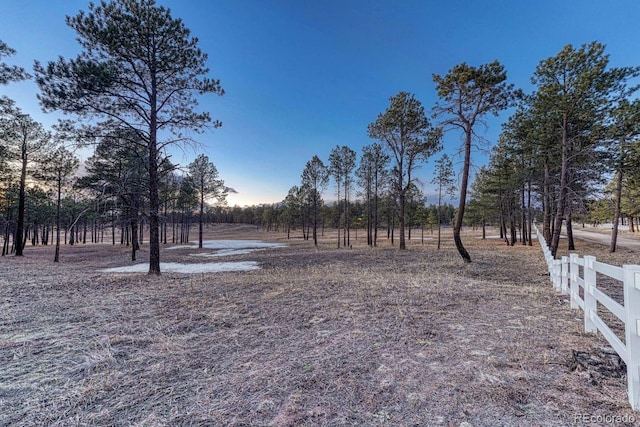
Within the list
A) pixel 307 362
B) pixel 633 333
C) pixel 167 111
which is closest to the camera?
pixel 633 333

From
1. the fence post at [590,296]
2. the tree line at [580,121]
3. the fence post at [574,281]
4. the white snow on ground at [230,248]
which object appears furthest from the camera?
the white snow on ground at [230,248]

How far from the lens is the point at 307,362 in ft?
11.1

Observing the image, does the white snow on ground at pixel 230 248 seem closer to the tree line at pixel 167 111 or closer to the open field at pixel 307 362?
the tree line at pixel 167 111

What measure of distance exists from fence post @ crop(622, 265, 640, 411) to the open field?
0.16m

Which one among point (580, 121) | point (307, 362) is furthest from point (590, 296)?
point (580, 121)

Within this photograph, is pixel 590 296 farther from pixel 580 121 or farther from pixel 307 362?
pixel 580 121

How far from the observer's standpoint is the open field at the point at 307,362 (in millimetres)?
2410

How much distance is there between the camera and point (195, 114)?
419 inches

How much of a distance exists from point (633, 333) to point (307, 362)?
3.16 meters

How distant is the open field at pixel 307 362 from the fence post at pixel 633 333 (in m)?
0.16

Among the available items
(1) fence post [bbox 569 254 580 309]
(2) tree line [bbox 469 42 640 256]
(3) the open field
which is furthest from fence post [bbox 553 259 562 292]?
(2) tree line [bbox 469 42 640 256]

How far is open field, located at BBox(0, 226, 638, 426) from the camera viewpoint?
241cm

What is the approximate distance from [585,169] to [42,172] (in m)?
32.8

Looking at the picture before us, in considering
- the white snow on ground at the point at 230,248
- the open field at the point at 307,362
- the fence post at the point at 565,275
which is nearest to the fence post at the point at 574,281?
the open field at the point at 307,362
